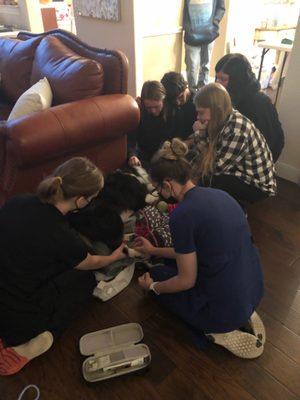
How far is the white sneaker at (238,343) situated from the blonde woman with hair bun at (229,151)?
34.1 inches

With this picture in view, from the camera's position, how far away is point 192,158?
1.95 meters

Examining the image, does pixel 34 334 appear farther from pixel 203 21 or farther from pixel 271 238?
pixel 203 21

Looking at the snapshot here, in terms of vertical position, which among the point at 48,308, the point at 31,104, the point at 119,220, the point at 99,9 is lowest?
the point at 48,308

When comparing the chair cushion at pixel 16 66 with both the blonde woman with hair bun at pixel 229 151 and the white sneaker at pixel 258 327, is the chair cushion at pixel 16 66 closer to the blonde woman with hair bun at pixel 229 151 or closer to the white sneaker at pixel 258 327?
the blonde woman with hair bun at pixel 229 151

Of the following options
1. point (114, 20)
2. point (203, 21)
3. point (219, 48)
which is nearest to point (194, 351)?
point (114, 20)

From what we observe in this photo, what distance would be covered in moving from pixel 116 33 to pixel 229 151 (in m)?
2.17

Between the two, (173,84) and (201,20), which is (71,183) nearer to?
→ (173,84)

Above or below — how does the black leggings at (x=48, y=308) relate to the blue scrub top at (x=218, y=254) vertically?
below

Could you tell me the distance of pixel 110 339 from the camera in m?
1.37

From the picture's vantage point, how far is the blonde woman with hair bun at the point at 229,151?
1.71 meters

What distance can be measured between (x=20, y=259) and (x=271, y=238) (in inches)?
55.5

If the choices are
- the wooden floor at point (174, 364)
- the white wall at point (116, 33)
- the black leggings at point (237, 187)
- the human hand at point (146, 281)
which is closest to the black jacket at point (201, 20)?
the white wall at point (116, 33)

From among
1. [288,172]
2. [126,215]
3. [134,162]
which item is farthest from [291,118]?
[126,215]

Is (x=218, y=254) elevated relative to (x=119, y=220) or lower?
elevated
